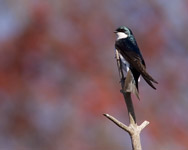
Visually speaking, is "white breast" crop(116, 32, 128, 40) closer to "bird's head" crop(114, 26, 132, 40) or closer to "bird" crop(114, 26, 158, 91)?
"bird's head" crop(114, 26, 132, 40)

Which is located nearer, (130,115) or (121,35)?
(130,115)

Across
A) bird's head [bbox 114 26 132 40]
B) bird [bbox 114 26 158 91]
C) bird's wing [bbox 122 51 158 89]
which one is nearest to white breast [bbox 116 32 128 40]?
bird's head [bbox 114 26 132 40]

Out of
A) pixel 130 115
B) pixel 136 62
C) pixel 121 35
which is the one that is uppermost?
pixel 121 35

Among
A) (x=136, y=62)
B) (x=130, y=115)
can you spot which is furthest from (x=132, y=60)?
(x=130, y=115)

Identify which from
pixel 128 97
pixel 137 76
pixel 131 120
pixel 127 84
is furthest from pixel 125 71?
pixel 131 120

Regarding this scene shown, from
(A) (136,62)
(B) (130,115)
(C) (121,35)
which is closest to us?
(B) (130,115)

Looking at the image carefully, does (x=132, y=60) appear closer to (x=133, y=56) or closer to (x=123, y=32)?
(x=133, y=56)

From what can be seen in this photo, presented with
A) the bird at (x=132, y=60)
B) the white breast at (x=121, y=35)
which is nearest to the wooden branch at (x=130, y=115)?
the bird at (x=132, y=60)

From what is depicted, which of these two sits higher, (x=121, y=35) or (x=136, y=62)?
(x=121, y=35)

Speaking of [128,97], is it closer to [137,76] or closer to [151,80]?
[151,80]

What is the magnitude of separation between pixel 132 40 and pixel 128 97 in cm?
115

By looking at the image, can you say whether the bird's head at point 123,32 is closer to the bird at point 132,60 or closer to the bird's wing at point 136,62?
the bird at point 132,60

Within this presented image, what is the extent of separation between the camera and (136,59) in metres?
3.00

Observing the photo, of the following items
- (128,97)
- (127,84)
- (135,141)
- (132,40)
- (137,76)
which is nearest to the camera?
(135,141)
